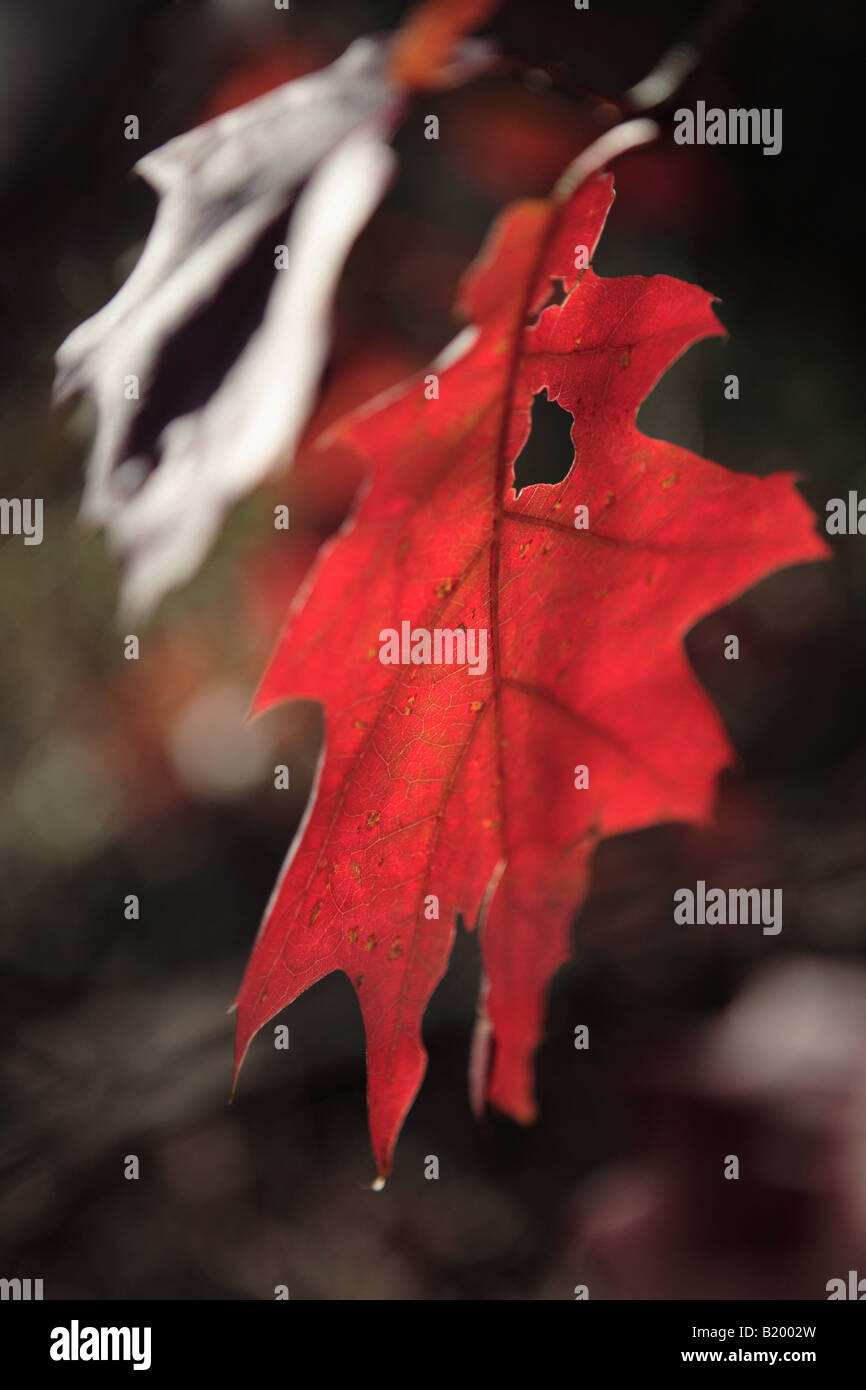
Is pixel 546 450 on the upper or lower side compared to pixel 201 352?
upper

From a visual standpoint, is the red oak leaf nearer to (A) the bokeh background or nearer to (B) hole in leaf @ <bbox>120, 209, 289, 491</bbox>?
(B) hole in leaf @ <bbox>120, 209, 289, 491</bbox>

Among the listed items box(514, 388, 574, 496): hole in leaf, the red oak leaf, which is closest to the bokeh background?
box(514, 388, 574, 496): hole in leaf

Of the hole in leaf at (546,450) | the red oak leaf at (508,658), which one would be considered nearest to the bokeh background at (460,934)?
the hole in leaf at (546,450)

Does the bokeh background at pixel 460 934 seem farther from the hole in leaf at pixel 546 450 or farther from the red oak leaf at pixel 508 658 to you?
the red oak leaf at pixel 508 658

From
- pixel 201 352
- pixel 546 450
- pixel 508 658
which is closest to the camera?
pixel 201 352

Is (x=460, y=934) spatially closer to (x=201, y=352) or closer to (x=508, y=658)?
(x=508, y=658)

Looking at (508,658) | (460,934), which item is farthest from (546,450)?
(508,658)

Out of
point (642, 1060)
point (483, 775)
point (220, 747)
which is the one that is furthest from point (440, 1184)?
point (483, 775)
